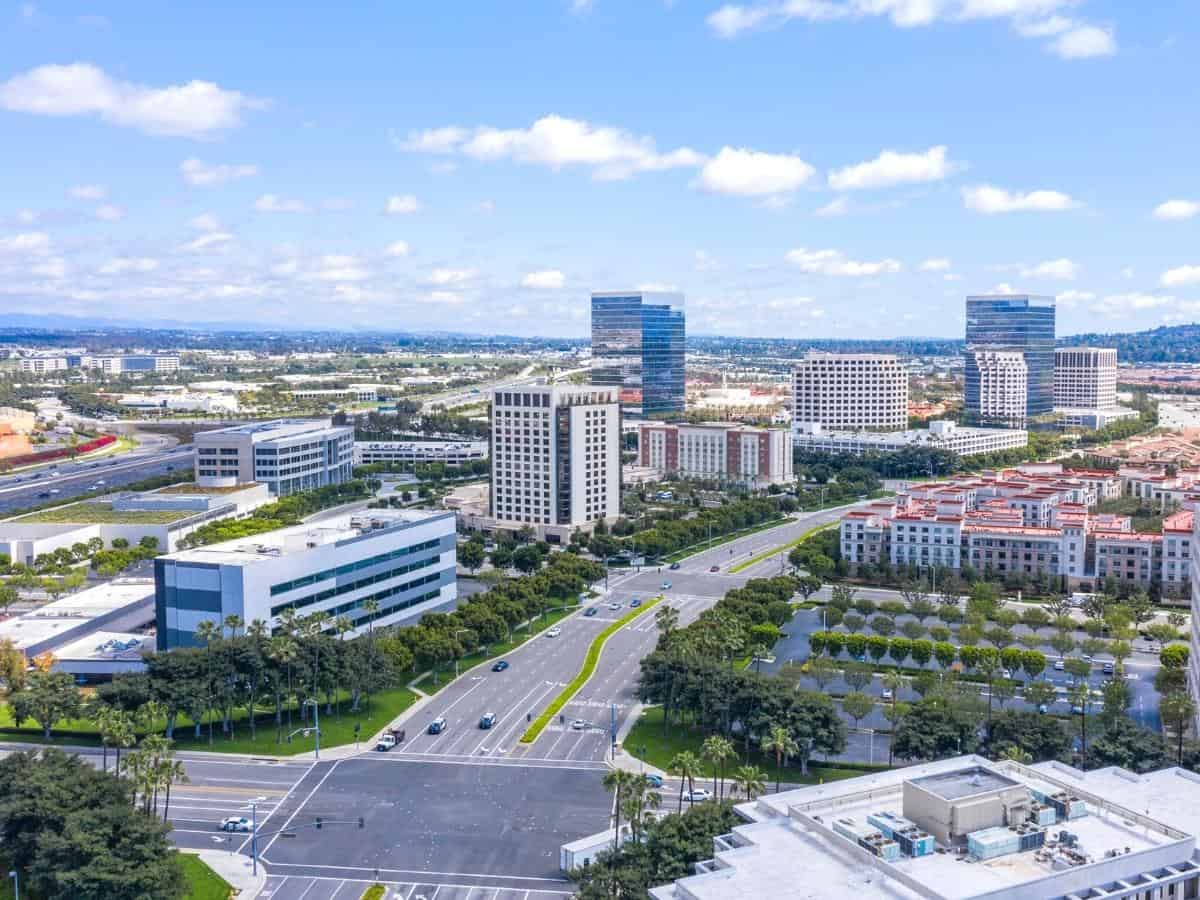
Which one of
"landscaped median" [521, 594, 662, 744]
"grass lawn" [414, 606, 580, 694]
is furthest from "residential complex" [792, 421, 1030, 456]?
"grass lawn" [414, 606, 580, 694]

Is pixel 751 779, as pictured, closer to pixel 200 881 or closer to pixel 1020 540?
pixel 200 881

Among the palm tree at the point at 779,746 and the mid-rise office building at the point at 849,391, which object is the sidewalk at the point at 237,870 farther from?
the mid-rise office building at the point at 849,391

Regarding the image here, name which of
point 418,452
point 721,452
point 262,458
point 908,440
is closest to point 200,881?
point 262,458

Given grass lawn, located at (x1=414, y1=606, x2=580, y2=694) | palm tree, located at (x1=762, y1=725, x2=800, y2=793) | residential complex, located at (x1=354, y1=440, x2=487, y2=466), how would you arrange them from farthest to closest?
1. residential complex, located at (x1=354, y1=440, x2=487, y2=466)
2. grass lawn, located at (x1=414, y1=606, x2=580, y2=694)
3. palm tree, located at (x1=762, y1=725, x2=800, y2=793)

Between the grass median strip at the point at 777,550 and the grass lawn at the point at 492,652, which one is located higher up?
the grass median strip at the point at 777,550

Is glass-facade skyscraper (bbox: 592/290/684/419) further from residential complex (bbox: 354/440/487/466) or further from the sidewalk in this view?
the sidewalk

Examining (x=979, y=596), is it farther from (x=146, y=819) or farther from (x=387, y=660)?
(x=146, y=819)

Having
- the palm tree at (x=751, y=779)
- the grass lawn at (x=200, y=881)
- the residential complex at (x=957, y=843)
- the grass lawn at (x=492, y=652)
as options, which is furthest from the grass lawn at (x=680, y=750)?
the grass lawn at (x=200, y=881)

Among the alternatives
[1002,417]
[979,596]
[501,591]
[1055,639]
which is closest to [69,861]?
[501,591]
